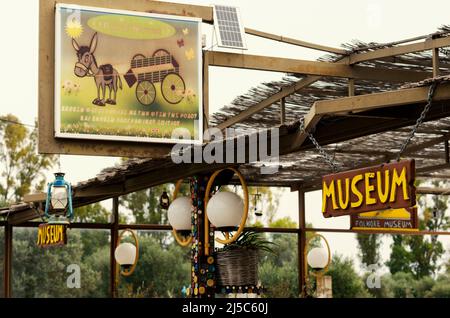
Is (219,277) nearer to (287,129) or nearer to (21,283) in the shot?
(287,129)

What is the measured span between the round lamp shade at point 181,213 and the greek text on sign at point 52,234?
2548 millimetres

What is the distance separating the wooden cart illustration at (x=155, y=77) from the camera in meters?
8.39

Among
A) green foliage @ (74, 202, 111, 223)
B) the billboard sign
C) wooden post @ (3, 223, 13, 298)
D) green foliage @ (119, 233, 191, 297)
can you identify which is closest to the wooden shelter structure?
the billboard sign

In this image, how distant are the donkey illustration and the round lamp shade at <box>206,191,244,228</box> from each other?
1.28 meters

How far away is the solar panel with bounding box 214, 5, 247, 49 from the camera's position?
8.59 meters

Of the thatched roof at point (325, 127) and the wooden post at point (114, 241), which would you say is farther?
the wooden post at point (114, 241)

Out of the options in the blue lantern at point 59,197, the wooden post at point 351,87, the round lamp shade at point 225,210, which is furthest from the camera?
the blue lantern at point 59,197

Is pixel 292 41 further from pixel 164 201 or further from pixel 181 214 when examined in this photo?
pixel 164 201

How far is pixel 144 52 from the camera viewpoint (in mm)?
8438

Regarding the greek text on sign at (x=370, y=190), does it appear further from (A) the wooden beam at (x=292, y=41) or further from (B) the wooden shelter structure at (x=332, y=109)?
(A) the wooden beam at (x=292, y=41)

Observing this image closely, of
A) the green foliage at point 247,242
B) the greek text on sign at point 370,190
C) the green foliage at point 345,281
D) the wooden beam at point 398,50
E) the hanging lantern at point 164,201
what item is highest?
the wooden beam at point 398,50

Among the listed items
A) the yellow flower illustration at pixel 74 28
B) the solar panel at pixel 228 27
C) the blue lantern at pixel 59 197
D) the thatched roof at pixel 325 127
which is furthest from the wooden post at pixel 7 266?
the solar panel at pixel 228 27

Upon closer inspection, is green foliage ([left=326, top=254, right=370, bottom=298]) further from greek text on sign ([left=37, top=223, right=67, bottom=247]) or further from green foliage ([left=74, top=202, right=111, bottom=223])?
green foliage ([left=74, top=202, right=111, bottom=223])
